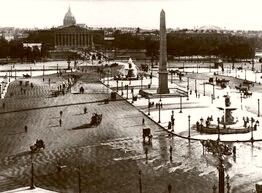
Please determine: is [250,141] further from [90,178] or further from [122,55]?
[122,55]

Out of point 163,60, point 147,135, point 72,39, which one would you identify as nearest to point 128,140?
point 147,135

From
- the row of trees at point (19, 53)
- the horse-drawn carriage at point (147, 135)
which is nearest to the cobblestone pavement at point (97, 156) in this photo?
the horse-drawn carriage at point (147, 135)

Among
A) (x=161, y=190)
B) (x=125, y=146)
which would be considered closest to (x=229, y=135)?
(x=125, y=146)

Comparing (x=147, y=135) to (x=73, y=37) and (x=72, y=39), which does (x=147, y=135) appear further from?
(x=73, y=37)

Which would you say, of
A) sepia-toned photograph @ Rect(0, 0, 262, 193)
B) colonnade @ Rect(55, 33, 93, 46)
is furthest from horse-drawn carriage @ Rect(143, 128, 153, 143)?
colonnade @ Rect(55, 33, 93, 46)

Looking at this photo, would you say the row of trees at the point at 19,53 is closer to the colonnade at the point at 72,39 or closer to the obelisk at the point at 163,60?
the colonnade at the point at 72,39

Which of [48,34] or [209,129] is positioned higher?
[48,34]

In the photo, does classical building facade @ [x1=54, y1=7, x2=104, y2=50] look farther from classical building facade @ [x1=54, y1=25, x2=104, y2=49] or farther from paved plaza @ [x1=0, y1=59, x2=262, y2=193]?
paved plaza @ [x1=0, y1=59, x2=262, y2=193]

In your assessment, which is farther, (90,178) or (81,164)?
(81,164)

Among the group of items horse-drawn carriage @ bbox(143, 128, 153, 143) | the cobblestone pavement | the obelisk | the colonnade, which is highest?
the colonnade
